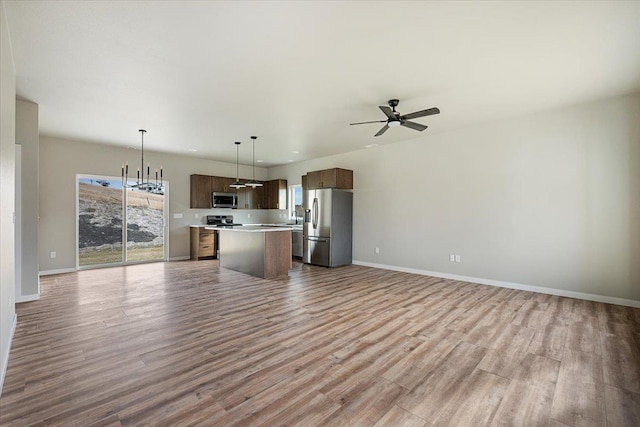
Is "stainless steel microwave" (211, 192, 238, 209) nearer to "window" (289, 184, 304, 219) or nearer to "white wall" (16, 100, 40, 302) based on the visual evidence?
"window" (289, 184, 304, 219)

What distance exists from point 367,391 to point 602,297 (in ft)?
13.6

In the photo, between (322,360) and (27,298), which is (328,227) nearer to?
(322,360)

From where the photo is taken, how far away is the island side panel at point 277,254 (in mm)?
5543

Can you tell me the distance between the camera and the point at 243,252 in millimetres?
6094

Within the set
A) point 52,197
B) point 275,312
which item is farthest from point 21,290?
point 275,312

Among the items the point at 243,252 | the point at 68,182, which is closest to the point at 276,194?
the point at 243,252

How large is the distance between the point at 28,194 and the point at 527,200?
7.42 meters

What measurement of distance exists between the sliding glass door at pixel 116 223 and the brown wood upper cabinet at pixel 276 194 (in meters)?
2.99

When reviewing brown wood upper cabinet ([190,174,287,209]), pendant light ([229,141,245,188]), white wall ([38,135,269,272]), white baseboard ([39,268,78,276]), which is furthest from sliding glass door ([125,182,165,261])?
pendant light ([229,141,245,188])

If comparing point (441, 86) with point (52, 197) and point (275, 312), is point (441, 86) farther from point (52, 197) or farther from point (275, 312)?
point (52, 197)

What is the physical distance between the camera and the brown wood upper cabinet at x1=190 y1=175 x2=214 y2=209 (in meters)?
7.93

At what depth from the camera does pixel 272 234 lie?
18.5ft

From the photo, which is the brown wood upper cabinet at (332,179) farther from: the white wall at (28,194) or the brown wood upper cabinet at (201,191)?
the white wall at (28,194)

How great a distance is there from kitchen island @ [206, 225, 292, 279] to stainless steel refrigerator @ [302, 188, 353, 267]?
116cm
